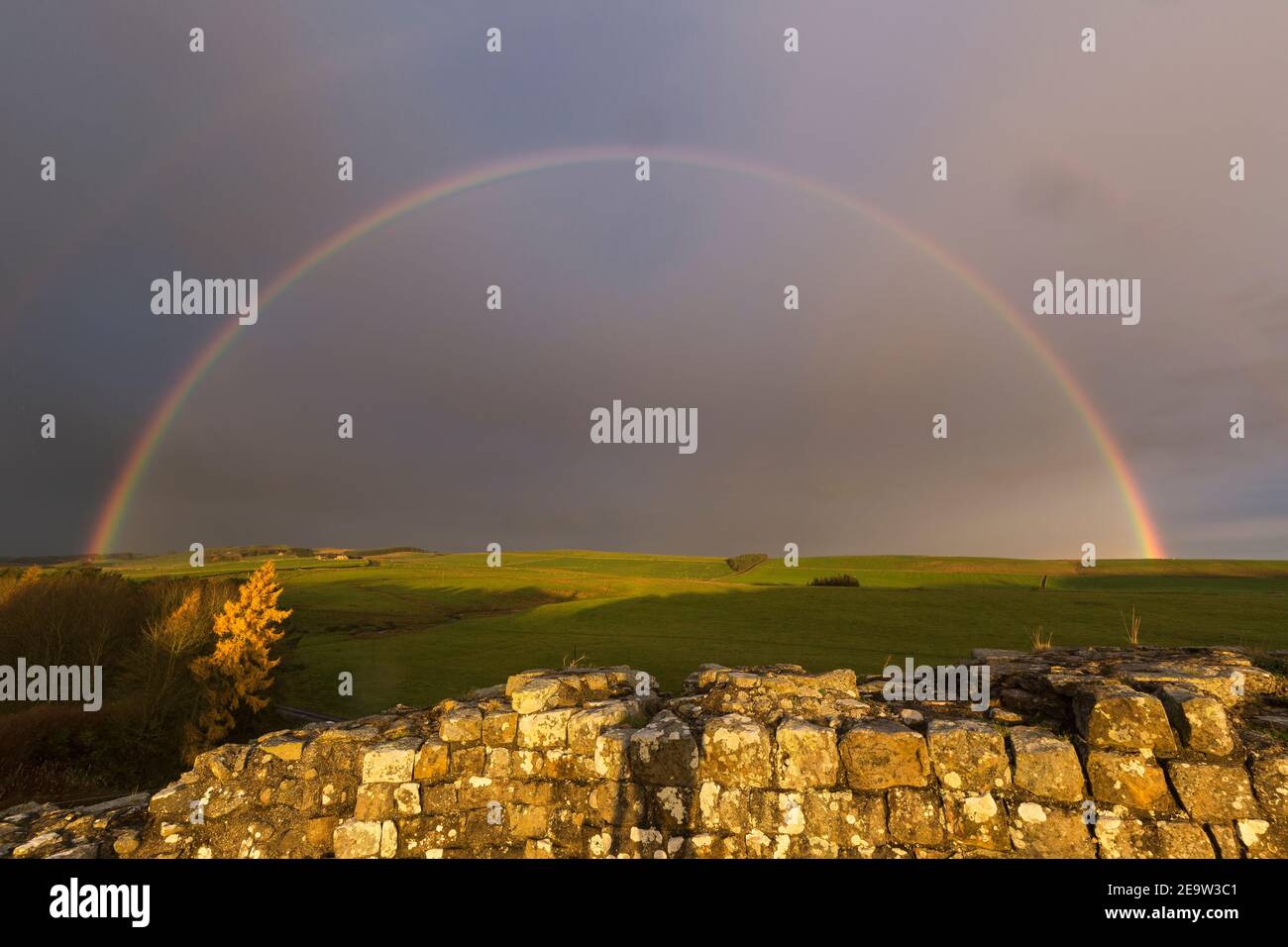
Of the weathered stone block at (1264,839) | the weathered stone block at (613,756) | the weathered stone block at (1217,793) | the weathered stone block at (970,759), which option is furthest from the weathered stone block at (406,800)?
the weathered stone block at (1264,839)

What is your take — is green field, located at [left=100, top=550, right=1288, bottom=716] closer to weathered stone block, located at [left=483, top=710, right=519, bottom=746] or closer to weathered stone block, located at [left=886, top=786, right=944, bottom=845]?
weathered stone block, located at [left=483, top=710, right=519, bottom=746]

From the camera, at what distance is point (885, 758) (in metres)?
4.61

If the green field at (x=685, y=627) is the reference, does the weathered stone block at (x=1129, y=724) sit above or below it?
above

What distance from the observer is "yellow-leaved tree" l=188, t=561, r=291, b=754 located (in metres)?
21.3

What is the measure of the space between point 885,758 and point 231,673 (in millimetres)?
25391

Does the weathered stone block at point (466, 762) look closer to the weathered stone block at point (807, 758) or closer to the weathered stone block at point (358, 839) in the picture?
the weathered stone block at point (358, 839)

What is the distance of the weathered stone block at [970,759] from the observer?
Answer: 14.6 feet

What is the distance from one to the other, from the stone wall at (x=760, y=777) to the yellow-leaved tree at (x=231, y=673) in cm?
1818

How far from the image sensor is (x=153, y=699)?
22406mm

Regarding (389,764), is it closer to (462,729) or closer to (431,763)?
(431,763)

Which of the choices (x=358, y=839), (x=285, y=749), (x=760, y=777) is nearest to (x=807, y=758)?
(x=760, y=777)

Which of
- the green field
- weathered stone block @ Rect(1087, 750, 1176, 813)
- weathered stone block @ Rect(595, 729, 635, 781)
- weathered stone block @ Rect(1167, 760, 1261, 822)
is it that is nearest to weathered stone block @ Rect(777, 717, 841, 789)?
weathered stone block @ Rect(595, 729, 635, 781)

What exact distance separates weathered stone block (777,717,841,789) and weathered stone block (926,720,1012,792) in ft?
2.52
